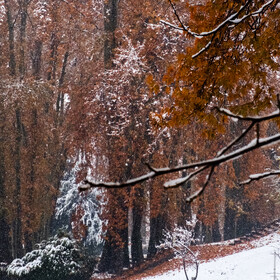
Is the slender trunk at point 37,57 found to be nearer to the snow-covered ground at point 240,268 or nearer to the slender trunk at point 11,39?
the slender trunk at point 11,39

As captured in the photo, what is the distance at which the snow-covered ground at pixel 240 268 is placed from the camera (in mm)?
11391

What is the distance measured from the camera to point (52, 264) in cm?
1241

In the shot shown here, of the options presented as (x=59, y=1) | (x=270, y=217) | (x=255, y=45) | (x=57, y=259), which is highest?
(x=59, y=1)

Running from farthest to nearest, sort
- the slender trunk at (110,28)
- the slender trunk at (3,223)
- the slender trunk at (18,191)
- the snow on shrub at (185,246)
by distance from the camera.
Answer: the slender trunk at (18,191) → the slender trunk at (3,223) → the slender trunk at (110,28) → the snow on shrub at (185,246)

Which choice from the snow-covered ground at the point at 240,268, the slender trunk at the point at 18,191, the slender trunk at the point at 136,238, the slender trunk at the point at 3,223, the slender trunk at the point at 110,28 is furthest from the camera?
the slender trunk at the point at 18,191

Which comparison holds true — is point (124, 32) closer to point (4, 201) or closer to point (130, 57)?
point (130, 57)

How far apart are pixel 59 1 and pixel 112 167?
7215 mm

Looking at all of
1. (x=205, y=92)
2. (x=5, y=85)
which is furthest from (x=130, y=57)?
(x=205, y=92)

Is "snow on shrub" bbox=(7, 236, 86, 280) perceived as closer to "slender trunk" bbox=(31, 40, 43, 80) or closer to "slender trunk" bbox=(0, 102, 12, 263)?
"slender trunk" bbox=(0, 102, 12, 263)

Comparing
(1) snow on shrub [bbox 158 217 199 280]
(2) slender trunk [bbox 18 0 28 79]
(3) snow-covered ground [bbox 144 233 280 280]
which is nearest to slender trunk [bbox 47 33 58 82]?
(2) slender trunk [bbox 18 0 28 79]

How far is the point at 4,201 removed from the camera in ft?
51.6

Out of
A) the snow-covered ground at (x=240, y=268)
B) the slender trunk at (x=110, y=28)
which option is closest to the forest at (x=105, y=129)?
the slender trunk at (x=110, y=28)

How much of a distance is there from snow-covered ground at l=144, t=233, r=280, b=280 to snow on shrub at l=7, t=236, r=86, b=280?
217 centimetres

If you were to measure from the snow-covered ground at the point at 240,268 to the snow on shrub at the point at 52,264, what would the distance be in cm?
217
